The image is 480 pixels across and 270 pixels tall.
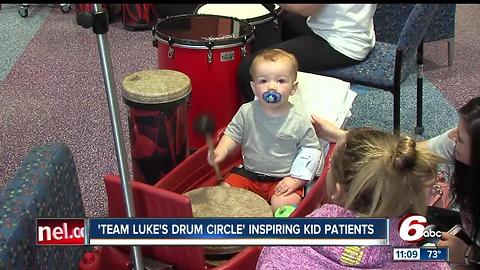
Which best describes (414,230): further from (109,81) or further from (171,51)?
(171,51)

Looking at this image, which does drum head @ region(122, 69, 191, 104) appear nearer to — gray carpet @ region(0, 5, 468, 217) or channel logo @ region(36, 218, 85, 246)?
gray carpet @ region(0, 5, 468, 217)

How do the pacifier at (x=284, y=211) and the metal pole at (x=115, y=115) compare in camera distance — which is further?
the pacifier at (x=284, y=211)

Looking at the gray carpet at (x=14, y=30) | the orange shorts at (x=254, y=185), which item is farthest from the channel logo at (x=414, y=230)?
the gray carpet at (x=14, y=30)

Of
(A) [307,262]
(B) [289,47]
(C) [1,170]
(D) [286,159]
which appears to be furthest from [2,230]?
(B) [289,47]

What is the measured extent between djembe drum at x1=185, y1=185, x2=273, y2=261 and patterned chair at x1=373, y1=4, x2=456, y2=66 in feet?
4.02

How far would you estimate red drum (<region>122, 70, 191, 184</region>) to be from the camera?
5.67ft

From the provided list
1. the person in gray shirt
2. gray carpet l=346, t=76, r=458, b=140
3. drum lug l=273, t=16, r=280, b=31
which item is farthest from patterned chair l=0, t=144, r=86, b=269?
gray carpet l=346, t=76, r=458, b=140

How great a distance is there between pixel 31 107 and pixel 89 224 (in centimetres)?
182

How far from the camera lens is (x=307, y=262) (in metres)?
1.15

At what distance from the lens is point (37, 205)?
119cm

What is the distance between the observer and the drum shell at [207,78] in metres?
2.01

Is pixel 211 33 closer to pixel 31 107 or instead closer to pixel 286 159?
pixel 286 159

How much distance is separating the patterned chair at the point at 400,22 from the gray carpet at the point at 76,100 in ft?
0.69

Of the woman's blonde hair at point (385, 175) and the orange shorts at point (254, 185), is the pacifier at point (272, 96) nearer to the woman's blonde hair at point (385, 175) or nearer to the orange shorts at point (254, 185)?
the orange shorts at point (254, 185)
